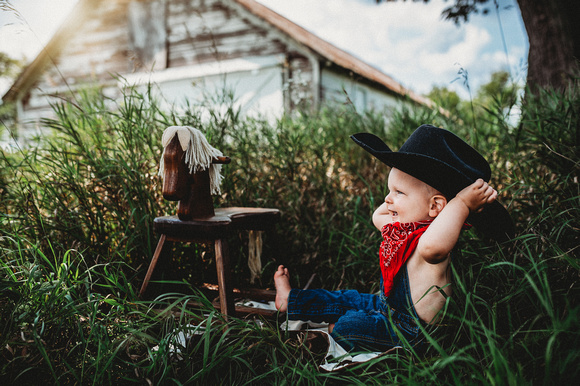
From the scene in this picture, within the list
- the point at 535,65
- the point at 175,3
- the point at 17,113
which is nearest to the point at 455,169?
the point at 535,65

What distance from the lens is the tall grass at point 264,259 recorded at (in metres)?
1.27

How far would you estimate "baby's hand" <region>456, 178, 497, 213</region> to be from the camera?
127cm

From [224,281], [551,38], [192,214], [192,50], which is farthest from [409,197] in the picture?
[192,50]

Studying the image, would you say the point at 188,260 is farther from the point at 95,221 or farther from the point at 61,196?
the point at 61,196

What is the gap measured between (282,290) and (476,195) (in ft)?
3.32

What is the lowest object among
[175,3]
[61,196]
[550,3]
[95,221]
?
[95,221]

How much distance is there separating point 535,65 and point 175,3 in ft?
31.1

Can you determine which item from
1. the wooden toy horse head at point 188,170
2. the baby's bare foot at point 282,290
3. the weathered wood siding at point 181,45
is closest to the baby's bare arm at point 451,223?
the baby's bare foot at point 282,290

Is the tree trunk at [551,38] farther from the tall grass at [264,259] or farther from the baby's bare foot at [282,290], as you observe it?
the baby's bare foot at [282,290]

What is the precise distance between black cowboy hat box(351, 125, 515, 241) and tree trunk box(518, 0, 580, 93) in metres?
2.01

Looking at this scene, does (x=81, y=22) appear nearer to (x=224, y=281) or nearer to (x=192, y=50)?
(x=192, y=50)

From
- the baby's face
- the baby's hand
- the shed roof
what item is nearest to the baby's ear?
the baby's face

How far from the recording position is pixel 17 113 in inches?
464

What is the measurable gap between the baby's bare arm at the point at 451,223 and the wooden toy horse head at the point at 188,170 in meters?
1.06
